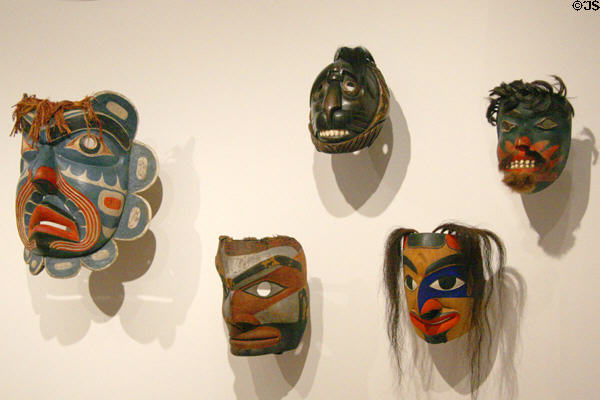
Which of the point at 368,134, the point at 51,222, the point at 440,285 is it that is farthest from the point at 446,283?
the point at 51,222

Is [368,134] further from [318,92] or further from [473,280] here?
[473,280]

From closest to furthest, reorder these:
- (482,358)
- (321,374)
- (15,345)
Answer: (482,358) < (321,374) < (15,345)

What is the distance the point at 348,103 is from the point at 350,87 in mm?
44

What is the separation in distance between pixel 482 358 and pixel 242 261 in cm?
65

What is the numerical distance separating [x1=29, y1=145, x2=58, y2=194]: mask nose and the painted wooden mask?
109 cm

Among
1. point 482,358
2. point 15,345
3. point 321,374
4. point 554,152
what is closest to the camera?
point 554,152

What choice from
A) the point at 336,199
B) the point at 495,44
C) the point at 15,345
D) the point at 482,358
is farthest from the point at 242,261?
the point at 15,345

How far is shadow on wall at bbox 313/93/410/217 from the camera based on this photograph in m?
1.43

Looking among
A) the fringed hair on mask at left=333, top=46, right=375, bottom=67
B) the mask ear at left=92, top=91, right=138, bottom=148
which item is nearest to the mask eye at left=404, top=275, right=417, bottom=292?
the fringed hair on mask at left=333, top=46, right=375, bottom=67

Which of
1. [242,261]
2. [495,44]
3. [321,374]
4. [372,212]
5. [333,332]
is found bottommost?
[321,374]

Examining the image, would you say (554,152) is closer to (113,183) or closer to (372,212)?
(372,212)

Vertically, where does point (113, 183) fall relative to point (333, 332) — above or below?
above

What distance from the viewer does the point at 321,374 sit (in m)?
1.42

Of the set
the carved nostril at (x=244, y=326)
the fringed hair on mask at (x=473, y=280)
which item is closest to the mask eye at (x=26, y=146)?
the carved nostril at (x=244, y=326)
